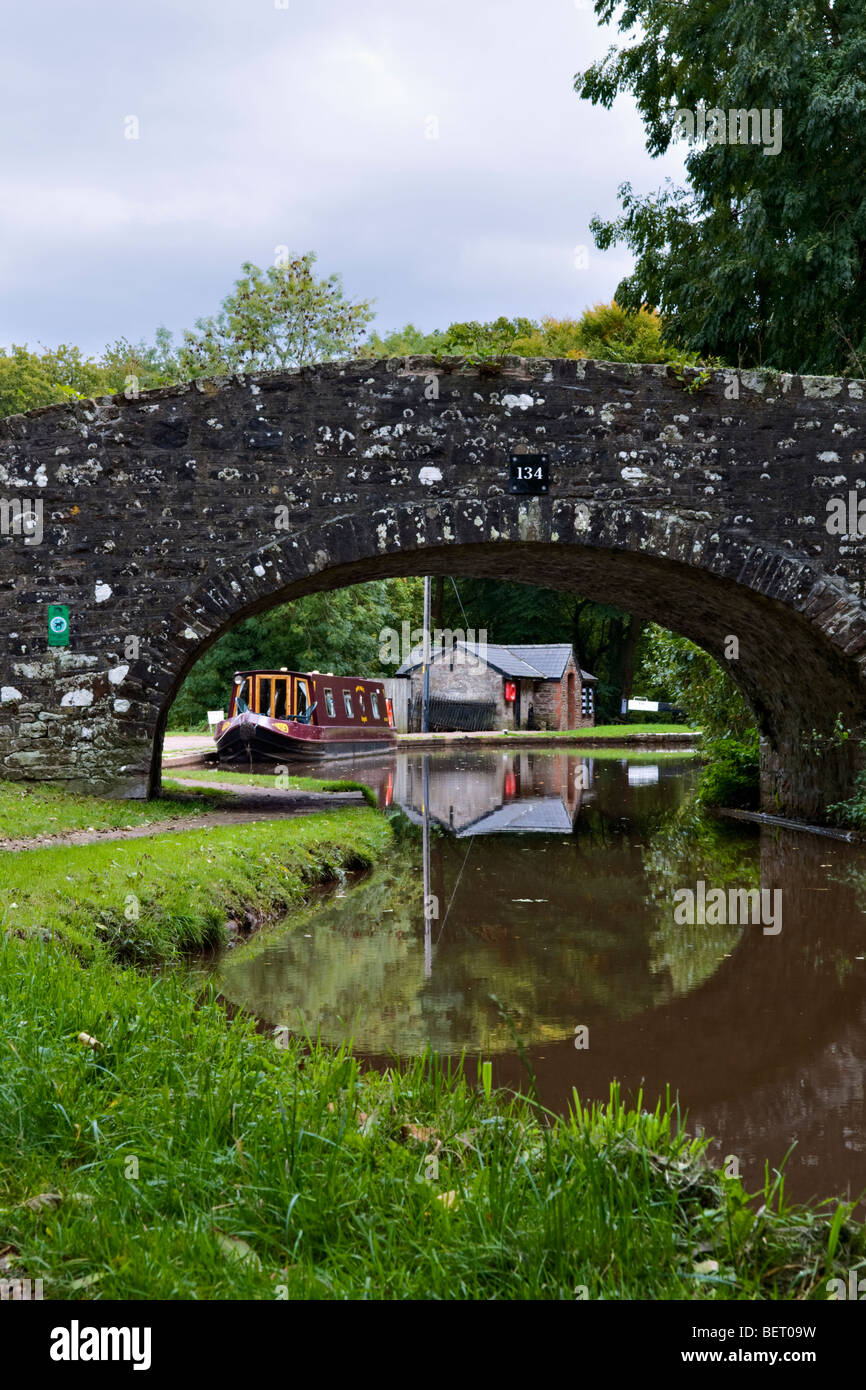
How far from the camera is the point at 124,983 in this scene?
14.9 ft

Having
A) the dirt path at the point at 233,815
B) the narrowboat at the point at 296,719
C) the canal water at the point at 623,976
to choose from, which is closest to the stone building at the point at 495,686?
the narrowboat at the point at 296,719

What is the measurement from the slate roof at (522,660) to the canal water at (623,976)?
2653cm

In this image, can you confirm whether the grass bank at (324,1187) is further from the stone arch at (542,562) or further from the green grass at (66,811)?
the stone arch at (542,562)

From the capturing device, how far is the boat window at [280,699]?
2436 centimetres

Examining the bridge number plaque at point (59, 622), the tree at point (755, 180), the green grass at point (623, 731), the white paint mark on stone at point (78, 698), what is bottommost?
the green grass at point (623, 731)

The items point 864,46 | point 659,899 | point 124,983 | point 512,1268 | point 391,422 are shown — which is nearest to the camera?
point 512,1268

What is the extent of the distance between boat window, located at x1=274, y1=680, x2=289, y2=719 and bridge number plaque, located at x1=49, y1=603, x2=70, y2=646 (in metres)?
14.4

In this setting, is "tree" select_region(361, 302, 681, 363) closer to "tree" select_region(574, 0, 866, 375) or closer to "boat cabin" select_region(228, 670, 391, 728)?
"tree" select_region(574, 0, 866, 375)

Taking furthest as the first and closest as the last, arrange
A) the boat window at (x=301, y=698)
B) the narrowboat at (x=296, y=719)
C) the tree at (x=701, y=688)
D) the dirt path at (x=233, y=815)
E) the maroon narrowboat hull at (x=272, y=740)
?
the boat window at (x=301, y=698) < the narrowboat at (x=296, y=719) < the maroon narrowboat hull at (x=272, y=740) < the tree at (x=701, y=688) < the dirt path at (x=233, y=815)

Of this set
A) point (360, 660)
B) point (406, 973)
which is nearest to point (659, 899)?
Result: point (406, 973)

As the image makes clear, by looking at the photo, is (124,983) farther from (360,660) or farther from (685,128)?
(360,660)

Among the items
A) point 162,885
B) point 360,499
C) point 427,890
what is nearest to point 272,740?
point 360,499

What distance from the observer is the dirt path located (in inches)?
313

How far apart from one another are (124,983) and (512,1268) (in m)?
2.61
